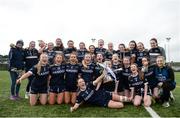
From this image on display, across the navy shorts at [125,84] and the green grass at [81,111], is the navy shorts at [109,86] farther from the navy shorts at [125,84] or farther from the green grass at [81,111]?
the green grass at [81,111]

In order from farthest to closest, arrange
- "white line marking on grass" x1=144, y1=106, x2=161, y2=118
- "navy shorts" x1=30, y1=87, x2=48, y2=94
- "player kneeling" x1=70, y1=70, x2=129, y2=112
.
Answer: "navy shorts" x1=30, y1=87, x2=48, y2=94, "player kneeling" x1=70, y1=70, x2=129, y2=112, "white line marking on grass" x1=144, y1=106, x2=161, y2=118

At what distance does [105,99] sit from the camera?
915cm

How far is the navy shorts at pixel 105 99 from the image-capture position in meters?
9.05

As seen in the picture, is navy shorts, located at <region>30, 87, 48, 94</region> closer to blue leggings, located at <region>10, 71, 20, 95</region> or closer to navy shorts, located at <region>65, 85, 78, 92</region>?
navy shorts, located at <region>65, 85, 78, 92</region>

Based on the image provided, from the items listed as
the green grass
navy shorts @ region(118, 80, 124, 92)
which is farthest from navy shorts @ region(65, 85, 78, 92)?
navy shorts @ region(118, 80, 124, 92)

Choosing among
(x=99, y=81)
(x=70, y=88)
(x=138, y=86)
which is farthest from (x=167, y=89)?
(x=70, y=88)

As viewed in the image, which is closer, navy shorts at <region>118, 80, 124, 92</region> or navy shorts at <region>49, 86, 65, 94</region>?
navy shorts at <region>49, 86, 65, 94</region>

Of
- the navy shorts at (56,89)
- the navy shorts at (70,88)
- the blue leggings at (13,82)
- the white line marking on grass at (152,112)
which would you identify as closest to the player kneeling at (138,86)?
the white line marking on grass at (152,112)

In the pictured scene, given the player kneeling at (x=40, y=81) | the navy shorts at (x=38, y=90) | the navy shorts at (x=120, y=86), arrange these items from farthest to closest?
the navy shorts at (x=120, y=86), the navy shorts at (x=38, y=90), the player kneeling at (x=40, y=81)

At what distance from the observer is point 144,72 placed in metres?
9.84

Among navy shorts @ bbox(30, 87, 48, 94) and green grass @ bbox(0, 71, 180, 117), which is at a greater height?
navy shorts @ bbox(30, 87, 48, 94)

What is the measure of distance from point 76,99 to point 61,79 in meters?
0.99

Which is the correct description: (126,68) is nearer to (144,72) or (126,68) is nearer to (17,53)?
(144,72)

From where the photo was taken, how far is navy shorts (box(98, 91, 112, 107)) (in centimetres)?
905
